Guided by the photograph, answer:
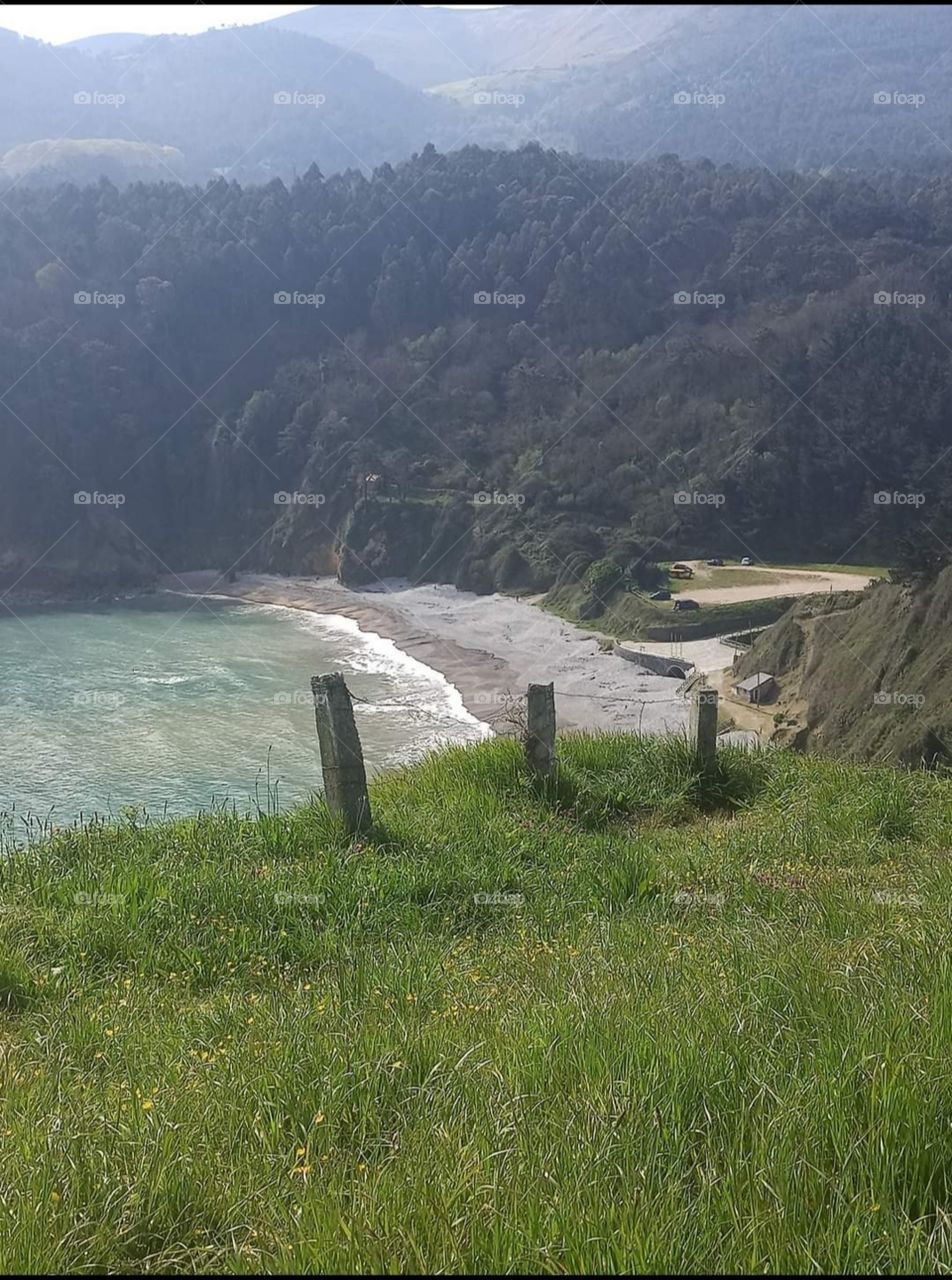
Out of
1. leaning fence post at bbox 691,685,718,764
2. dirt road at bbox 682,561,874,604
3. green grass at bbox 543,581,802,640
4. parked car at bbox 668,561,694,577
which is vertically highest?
leaning fence post at bbox 691,685,718,764

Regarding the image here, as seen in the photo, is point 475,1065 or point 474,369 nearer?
point 475,1065

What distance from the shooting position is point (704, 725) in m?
7.66

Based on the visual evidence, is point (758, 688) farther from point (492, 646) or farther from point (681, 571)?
point (681, 571)

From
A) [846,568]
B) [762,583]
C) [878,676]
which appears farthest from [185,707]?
[846,568]

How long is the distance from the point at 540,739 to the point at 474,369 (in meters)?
70.9

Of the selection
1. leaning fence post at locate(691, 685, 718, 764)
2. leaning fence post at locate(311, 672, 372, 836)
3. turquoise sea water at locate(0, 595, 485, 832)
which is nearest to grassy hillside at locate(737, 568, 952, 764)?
leaning fence post at locate(691, 685, 718, 764)

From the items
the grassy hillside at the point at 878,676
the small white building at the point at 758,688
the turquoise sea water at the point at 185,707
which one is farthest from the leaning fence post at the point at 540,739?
the small white building at the point at 758,688

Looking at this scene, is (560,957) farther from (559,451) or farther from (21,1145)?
(559,451)

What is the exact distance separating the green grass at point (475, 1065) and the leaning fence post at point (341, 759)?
0.45m

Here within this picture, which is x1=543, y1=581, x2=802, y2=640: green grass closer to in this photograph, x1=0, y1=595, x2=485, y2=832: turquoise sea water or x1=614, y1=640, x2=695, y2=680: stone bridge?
x1=614, y1=640, x2=695, y2=680: stone bridge

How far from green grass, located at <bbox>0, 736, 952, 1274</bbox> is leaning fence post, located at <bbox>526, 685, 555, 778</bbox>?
5.01 feet

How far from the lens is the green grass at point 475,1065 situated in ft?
6.61

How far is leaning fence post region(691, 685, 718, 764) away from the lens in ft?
25.0

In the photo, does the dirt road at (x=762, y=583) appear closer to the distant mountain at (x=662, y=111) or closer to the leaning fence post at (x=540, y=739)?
the leaning fence post at (x=540, y=739)
